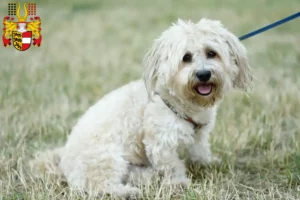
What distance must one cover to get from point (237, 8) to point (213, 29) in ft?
34.1

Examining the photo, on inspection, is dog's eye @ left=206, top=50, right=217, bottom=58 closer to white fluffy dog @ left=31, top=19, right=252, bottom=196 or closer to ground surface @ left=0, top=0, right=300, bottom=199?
white fluffy dog @ left=31, top=19, right=252, bottom=196

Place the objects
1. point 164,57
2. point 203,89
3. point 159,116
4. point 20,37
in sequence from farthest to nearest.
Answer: point 20,37 < point 159,116 < point 164,57 < point 203,89

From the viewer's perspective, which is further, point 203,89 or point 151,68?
point 151,68

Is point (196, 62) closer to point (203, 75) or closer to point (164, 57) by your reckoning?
point (203, 75)

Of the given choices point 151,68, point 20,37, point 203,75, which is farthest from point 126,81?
point 203,75

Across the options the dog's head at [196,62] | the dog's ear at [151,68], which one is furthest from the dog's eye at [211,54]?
the dog's ear at [151,68]

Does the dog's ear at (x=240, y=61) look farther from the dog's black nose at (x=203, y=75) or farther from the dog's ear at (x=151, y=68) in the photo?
the dog's ear at (x=151, y=68)

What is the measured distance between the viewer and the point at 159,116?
4258 millimetres

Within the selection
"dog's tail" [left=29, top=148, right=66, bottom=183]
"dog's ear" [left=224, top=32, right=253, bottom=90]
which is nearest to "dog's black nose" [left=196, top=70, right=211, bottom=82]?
"dog's ear" [left=224, top=32, right=253, bottom=90]

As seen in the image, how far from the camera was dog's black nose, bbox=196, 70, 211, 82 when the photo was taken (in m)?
3.86

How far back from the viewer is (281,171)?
15.3 ft

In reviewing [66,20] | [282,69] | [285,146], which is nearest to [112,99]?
[285,146]

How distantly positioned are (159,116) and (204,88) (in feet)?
1.66

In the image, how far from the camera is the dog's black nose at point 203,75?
12.6 feet
